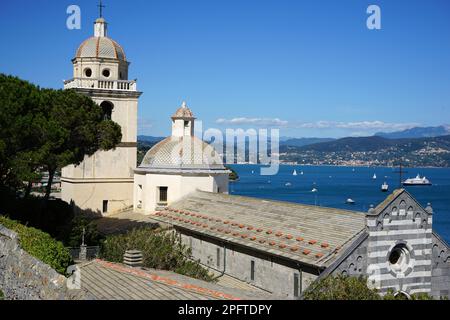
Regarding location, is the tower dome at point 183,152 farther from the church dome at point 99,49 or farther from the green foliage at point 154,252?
the green foliage at point 154,252

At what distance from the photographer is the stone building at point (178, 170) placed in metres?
43.9

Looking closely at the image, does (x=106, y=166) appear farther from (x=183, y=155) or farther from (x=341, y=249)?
(x=341, y=249)

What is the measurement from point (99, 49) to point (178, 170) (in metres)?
12.0

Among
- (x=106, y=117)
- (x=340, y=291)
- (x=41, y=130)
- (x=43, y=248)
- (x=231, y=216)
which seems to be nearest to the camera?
(x=340, y=291)

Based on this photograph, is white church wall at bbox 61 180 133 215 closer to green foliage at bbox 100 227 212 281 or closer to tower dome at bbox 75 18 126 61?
tower dome at bbox 75 18 126 61

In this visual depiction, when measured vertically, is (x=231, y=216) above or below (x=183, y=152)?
below

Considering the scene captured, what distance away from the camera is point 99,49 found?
4750 centimetres

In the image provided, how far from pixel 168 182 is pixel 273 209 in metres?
12.8

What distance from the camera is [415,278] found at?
26438 millimetres

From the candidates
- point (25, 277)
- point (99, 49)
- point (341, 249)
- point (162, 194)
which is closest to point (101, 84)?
point (99, 49)

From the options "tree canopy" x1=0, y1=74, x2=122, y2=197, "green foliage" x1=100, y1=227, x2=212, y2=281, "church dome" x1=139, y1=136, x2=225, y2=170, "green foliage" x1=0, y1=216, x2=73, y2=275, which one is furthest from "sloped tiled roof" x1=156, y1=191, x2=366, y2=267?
"green foliage" x1=0, y1=216, x2=73, y2=275
